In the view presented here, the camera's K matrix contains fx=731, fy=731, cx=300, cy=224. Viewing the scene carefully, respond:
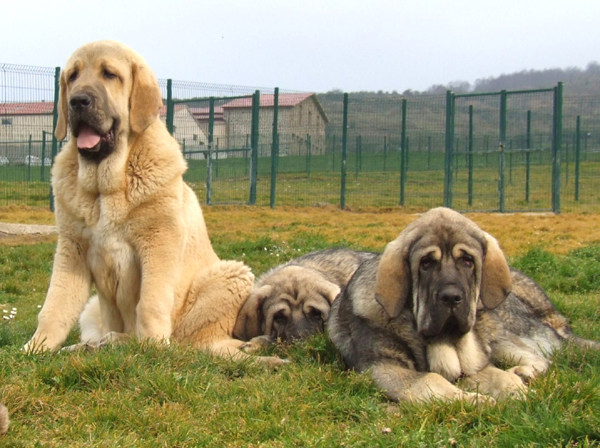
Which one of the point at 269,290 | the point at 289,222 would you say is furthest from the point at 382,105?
the point at 269,290

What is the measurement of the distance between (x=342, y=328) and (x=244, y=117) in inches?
613

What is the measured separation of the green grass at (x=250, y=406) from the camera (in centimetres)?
337

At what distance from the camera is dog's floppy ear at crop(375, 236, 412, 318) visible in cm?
451

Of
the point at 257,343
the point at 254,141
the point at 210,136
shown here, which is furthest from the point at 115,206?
the point at 210,136

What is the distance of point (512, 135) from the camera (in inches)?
829

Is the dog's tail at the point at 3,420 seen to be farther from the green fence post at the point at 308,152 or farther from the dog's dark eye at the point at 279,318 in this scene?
the green fence post at the point at 308,152

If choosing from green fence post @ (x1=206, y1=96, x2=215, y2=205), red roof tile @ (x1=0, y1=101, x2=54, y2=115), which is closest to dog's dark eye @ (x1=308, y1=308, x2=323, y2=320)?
red roof tile @ (x1=0, y1=101, x2=54, y2=115)

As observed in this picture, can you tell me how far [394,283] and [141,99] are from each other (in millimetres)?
2304

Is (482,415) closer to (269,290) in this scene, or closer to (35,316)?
(269,290)

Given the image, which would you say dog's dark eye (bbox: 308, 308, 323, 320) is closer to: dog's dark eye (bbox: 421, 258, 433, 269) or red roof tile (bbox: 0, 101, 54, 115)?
dog's dark eye (bbox: 421, 258, 433, 269)

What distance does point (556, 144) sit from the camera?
1842 centimetres

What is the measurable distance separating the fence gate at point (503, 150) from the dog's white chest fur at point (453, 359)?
1468 cm

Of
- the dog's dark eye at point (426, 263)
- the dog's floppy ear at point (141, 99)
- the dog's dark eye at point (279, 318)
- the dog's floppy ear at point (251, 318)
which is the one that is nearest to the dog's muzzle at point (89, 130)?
the dog's floppy ear at point (141, 99)

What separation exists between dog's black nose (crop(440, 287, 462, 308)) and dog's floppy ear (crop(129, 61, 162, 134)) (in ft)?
8.35
